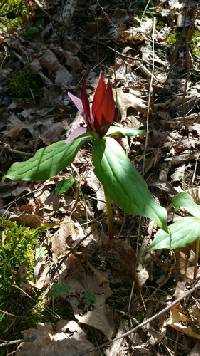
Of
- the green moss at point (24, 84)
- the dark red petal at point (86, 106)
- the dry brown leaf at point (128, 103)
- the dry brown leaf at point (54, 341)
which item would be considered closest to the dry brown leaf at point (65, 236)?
the dry brown leaf at point (54, 341)

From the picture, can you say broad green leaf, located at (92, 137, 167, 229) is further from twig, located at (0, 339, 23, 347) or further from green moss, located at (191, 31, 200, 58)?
green moss, located at (191, 31, 200, 58)

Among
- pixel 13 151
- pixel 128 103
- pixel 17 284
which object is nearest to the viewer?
pixel 17 284

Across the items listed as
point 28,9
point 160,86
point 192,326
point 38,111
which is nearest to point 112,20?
point 28,9

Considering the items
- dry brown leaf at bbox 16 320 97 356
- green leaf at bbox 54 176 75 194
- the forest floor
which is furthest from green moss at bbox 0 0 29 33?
dry brown leaf at bbox 16 320 97 356

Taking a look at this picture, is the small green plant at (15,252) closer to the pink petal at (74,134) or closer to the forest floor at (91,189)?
the forest floor at (91,189)

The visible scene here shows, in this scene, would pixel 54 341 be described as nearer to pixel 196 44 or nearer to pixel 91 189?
pixel 91 189

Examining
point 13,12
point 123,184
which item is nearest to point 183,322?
point 123,184

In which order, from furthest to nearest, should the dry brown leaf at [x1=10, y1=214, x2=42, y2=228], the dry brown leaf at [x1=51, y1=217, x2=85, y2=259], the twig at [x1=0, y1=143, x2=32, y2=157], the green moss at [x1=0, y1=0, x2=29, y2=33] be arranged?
the green moss at [x1=0, y1=0, x2=29, y2=33] → the twig at [x1=0, y1=143, x2=32, y2=157] → the dry brown leaf at [x1=10, y1=214, x2=42, y2=228] → the dry brown leaf at [x1=51, y1=217, x2=85, y2=259]
